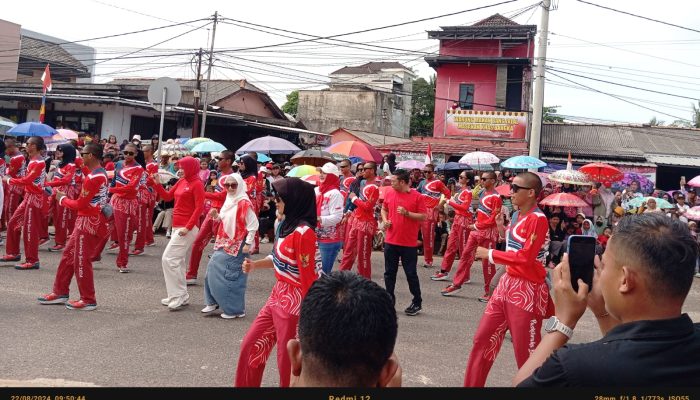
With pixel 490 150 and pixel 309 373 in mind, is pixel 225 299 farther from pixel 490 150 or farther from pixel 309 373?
pixel 490 150

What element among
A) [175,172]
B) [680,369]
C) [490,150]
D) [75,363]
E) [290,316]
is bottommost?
[75,363]

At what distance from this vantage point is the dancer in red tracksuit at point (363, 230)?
1012 centimetres

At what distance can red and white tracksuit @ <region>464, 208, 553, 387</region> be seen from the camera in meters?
4.79

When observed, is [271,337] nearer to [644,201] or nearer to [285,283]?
[285,283]

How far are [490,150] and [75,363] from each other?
22613mm

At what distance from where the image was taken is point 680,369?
1904mm

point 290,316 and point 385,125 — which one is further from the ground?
point 385,125

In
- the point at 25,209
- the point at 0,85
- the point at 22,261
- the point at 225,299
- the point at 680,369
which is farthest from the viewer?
the point at 0,85

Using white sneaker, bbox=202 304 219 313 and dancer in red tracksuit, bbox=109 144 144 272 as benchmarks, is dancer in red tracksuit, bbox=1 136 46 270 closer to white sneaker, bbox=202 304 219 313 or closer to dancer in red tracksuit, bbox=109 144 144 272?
dancer in red tracksuit, bbox=109 144 144 272

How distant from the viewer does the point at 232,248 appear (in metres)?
7.49

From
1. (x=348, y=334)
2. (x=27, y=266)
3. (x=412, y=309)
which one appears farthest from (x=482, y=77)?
(x=348, y=334)

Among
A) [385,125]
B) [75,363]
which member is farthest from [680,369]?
[385,125]

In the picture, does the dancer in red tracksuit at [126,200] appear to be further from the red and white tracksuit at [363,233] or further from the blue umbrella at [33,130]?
the blue umbrella at [33,130]

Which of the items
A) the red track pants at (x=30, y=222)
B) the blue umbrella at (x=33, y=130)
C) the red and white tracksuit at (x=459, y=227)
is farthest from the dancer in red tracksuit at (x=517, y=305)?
the blue umbrella at (x=33, y=130)
